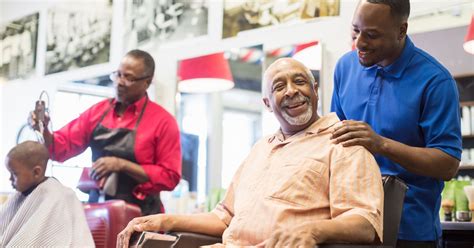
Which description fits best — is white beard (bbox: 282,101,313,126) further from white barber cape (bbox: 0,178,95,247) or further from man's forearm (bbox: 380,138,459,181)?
white barber cape (bbox: 0,178,95,247)

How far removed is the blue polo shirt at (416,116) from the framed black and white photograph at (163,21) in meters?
2.26

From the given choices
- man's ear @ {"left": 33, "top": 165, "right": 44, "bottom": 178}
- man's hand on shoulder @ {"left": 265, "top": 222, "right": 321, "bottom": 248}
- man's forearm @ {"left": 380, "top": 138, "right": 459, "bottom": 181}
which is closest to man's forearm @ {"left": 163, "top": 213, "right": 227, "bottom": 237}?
man's hand on shoulder @ {"left": 265, "top": 222, "right": 321, "bottom": 248}

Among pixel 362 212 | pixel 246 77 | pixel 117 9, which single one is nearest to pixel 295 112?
pixel 362 212

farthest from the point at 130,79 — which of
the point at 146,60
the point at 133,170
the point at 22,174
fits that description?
the point at 22,174

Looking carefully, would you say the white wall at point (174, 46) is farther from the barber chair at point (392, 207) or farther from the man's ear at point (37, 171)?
the barber chair at point (392, 207)

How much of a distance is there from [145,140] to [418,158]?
70.5 inches

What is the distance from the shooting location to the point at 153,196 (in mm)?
3395

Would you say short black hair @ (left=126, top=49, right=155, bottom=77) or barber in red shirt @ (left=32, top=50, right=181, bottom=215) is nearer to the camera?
barber in red shirt @ (left=32, top=50, right=181, bottom=215)

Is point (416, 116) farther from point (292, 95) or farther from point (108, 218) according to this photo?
point (108, 218)

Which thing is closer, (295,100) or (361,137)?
(361,137)

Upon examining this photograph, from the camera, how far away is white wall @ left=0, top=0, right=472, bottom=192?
3529 millimetres

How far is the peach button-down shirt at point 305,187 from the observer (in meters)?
1.90

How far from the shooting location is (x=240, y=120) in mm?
3930

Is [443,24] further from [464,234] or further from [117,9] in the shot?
[117,9]
